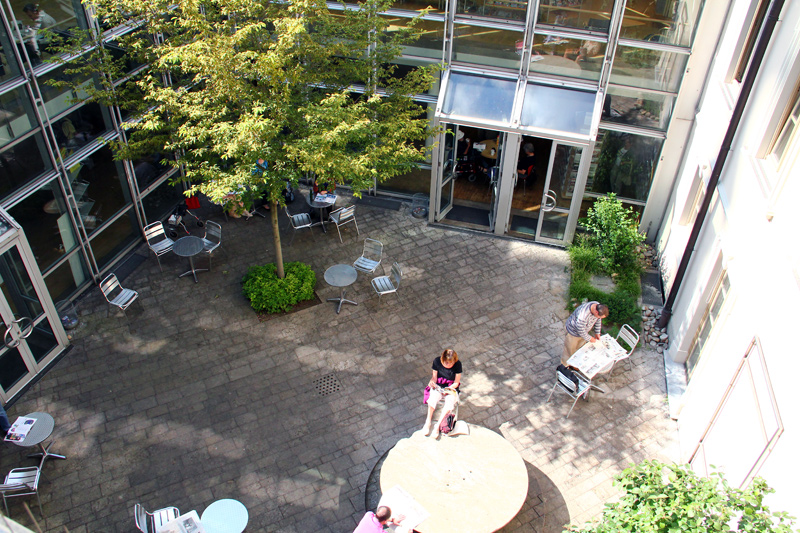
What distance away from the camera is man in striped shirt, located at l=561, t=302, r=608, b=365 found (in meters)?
9.58

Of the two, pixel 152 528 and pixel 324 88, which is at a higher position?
pixel 324 88

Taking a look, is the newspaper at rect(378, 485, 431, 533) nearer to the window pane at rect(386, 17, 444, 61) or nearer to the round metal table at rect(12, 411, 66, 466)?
the round metal table at rect(12, 411, 66, 466)

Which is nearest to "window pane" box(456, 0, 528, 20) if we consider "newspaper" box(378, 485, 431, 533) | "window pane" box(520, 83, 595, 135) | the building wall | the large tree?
"window pane" box(520, 83, 595, 135)

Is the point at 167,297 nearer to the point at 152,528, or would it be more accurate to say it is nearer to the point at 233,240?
the point at 233,240

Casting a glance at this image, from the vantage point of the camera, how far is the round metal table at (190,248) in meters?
12.1

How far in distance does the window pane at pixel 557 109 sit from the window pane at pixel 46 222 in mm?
8697

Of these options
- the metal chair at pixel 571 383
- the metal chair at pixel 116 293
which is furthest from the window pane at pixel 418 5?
the metal chair at pixel 116 293

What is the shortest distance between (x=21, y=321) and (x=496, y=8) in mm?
9956

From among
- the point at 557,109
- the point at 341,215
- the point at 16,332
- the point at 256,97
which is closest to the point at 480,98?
the point at 557,109

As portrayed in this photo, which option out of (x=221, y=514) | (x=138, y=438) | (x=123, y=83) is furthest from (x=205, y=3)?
(x=221, y=514)

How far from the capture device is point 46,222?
10.9 m

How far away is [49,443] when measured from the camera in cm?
924

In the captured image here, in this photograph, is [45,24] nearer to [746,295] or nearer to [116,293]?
[116,293]

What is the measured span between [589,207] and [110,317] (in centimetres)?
998
